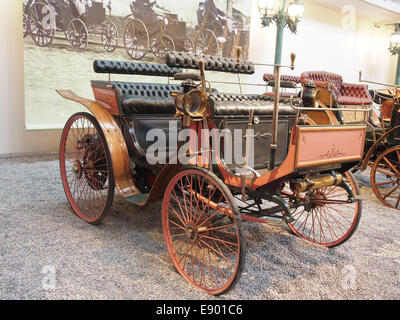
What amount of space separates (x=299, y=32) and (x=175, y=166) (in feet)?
20.2

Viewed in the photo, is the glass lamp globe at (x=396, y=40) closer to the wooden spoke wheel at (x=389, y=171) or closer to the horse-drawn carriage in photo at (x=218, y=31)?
the horse-drawn carriage in photo at (x=218, y=31)

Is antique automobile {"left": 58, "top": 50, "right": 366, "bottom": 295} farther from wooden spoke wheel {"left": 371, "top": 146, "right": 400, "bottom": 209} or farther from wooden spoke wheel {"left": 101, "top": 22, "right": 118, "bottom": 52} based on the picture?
wooden spoke wheel {"left": 101, "top": 22, "right": 118, "bottom": 52}

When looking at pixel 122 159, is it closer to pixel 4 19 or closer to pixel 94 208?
pixel 94 208

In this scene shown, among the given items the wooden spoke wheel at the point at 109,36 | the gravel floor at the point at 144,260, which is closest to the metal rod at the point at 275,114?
the gravel floor at the point at 144,260

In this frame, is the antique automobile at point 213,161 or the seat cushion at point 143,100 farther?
the seat cushion at point 143,100

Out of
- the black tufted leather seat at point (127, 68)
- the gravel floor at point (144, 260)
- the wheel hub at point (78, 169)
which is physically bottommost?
the gravel floor at point (144, 260)

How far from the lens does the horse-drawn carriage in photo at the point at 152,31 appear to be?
507 cm

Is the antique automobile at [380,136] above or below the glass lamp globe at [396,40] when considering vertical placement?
below

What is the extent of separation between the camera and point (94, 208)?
8.71 feet

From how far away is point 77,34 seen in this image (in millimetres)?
4660

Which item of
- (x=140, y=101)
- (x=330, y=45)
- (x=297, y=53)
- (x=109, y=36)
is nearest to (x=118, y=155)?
(x=140, y=101)

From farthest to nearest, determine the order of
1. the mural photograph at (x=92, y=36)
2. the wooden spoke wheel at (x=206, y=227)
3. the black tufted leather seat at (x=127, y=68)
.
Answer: the mural photograph at (x=92, y=36), the black tufted leather seat at (x=127, y=68), the wooden spoke wheel at (x=206, y=227)

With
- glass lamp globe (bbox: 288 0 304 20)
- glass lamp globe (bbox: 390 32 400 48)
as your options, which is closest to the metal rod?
glass lamp globe (bbox: 288 0 304 20)

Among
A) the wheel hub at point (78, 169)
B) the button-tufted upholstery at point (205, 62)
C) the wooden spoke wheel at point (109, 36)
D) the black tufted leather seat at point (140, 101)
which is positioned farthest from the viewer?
the wooden spoke wheel at point (109, 36)
